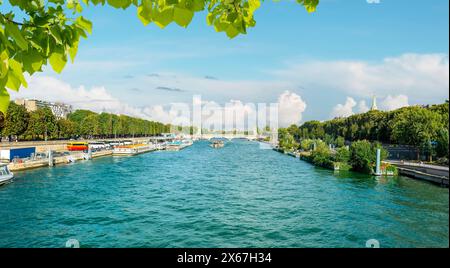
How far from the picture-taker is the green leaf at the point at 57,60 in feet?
4.49

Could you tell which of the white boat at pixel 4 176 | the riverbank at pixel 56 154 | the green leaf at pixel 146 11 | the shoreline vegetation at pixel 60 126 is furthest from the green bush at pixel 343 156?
the green leaf at pixel 146 11

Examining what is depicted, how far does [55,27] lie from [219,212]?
15.0 metres

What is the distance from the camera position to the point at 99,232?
12852mm

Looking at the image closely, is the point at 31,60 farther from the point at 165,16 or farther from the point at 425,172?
the point at 425,172

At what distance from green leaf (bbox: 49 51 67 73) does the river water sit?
10.1 m

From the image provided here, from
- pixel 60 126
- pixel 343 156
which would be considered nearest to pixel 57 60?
pixel 343 156

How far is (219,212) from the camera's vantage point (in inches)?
622

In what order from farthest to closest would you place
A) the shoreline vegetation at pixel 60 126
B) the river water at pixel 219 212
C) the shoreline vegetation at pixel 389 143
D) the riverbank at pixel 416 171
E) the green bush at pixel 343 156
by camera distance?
the shoreline vegetation at pixel 60 126 < the green bush at pixel 343 156 < the shoreline vegetation at pixel 389 143 < the riverbank at pixel 416 171 < the river water at pixel 219 212

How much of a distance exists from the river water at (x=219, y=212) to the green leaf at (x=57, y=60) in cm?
1006

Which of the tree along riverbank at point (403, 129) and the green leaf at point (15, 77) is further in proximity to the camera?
the tree along riverbank at point (403, 129)

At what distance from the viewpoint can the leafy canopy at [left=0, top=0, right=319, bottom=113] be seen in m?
1.12

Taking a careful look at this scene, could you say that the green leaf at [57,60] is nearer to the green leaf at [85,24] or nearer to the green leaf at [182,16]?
the green leaf at [85,24]

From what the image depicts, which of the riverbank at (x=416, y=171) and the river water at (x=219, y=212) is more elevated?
the riverbank at (x=416, y=171)
